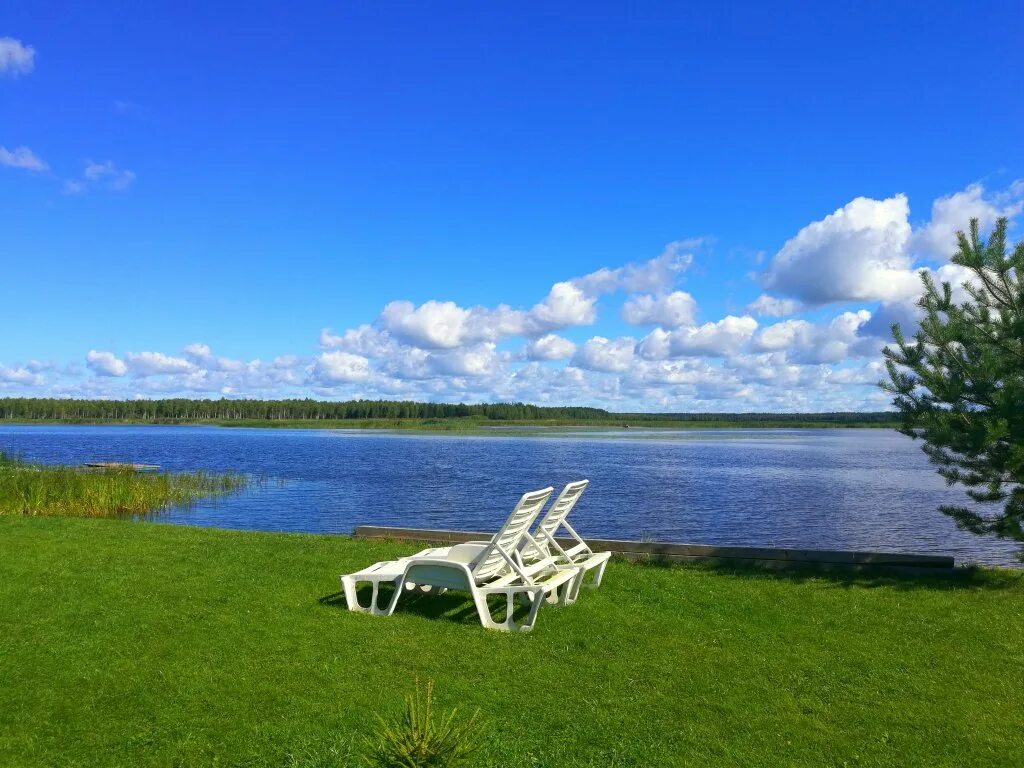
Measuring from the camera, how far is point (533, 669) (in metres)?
5.86

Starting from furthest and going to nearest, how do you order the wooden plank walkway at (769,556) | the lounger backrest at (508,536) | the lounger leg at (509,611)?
the wooden plank walkway at (769,556) < the lounger backrest at (508,536) < the lounger leg at (509,611)

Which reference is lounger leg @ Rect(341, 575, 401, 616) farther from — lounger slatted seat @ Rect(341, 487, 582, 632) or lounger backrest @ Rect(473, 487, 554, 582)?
lounger backrest @ Rect(473, 487, 554, 582)

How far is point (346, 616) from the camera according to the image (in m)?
7.29

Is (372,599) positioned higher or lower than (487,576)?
lower

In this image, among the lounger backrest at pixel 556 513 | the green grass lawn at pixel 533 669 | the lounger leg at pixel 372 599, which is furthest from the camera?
the lounger backrest at pixel 556 513

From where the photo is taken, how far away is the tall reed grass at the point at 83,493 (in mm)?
17516

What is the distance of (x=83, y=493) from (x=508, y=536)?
16551mm

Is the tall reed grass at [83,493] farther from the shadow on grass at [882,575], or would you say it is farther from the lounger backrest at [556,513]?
the shadow on grass at [882,575]

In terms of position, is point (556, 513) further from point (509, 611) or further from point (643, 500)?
point (643, 500)

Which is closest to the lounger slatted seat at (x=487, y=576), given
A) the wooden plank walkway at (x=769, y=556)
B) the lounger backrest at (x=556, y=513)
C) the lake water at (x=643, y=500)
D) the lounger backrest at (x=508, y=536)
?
the lounger backrest at (x=508, y=536)

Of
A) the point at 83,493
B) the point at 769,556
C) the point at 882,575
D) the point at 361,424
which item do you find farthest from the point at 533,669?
the point at 361,424

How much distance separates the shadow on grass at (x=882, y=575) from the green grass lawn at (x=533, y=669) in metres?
0.07

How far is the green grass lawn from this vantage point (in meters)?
4.54

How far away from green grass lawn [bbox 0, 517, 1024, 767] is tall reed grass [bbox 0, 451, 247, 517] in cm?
958
